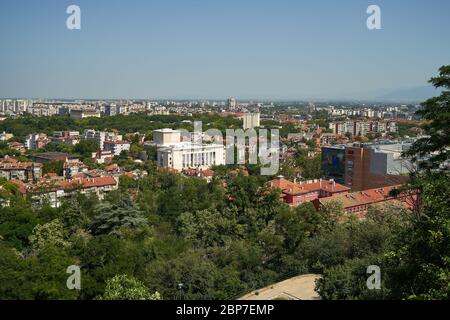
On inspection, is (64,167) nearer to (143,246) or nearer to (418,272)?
(143,246)

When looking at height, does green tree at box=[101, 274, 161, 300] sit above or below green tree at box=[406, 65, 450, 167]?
below

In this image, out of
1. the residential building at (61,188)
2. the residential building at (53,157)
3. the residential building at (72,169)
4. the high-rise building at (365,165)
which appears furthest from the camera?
the residential building at (53,157)

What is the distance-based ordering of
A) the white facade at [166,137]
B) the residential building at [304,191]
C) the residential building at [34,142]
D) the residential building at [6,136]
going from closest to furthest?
the residential building at [304,191], the white facade at [166,137], the residential building at [34,142], the residential building at [6,136]

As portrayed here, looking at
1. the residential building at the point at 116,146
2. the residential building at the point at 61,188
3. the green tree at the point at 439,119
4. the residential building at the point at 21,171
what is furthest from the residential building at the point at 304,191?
the residential building at the point at 116,146

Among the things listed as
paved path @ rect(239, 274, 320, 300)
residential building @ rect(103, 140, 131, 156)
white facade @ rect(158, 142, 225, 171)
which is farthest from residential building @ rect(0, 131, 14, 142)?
paved path @ rect(239, 274, 320, 300)

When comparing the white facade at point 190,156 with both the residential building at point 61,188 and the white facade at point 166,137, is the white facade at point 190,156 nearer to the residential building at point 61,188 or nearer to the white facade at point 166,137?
the white facade at point 166,137

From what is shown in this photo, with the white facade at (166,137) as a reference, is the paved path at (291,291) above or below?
below

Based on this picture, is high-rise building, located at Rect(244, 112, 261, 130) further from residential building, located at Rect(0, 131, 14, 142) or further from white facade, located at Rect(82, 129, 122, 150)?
residential building, located at Rect(0, 131, 14, 142)
